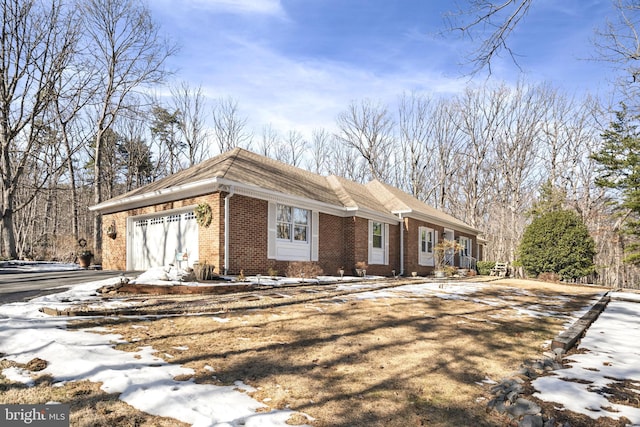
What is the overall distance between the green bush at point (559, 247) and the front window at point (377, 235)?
679cm

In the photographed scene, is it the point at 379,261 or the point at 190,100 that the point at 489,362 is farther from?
the point at 190,100

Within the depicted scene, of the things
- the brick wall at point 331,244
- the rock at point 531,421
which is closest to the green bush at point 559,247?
the brick wall at point 331,244

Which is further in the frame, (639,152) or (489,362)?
(639,152)

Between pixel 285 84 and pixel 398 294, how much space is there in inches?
534

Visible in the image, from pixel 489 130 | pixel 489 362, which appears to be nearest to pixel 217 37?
pixel 489 362

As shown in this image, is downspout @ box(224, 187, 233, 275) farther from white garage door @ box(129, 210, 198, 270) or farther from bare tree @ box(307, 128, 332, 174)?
bare tree @ box(307, 128, 332, 174)

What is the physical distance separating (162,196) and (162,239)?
5.31 feet

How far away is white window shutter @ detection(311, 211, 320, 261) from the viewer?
13.9 m

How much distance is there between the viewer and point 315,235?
14055mm

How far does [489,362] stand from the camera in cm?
444

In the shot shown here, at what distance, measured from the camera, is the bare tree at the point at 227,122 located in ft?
115

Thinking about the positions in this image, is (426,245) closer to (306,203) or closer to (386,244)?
(386,244)

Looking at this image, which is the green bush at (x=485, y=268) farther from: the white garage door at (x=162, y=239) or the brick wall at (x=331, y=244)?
the white garage door at (x=162, y=239)

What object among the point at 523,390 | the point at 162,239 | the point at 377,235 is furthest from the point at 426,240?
the point at 523,390
